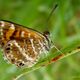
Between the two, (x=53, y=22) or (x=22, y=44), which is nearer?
(x=22, y=44)

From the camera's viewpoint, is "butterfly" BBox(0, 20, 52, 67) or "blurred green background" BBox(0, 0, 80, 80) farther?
"blurred green background" BBox(0, 0, 80, 80)

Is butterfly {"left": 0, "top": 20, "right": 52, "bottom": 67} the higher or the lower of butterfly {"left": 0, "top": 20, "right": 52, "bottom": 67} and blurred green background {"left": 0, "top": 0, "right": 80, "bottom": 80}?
the lower

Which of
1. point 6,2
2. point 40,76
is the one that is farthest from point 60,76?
point 6,2

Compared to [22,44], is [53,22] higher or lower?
higher

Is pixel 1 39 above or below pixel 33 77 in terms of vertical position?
below

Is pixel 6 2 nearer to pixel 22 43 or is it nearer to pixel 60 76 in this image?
pixel 60 76
